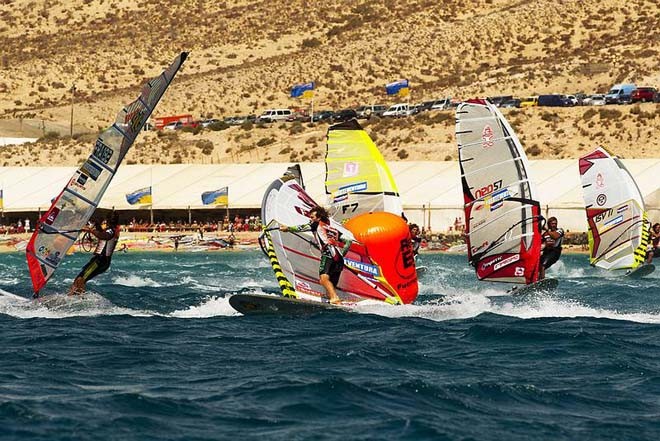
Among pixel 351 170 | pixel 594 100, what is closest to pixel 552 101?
pixel 594 100

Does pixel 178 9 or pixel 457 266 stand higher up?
pixel 178 9

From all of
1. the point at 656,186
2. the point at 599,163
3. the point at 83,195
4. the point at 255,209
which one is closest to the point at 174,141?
the point at 255,209

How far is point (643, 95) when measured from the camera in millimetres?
74188

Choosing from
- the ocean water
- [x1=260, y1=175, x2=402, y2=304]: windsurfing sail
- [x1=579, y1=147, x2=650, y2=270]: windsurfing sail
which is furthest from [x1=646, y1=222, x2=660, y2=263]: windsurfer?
[x1=260, y1=175, x2=402, y2=304]: windsurfing sail

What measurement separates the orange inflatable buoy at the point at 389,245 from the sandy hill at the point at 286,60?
49.9m

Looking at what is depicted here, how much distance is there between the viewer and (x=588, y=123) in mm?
70000

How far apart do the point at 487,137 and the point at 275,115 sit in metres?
59.8

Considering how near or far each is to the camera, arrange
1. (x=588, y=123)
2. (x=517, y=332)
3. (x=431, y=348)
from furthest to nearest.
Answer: (x=588, y=123), (x=517, y=332), (x=431, y=348)

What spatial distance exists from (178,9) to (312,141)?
45.1 m

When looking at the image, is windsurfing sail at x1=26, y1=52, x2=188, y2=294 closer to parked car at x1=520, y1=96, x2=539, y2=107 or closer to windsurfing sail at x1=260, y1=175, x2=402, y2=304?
windsurfing sail at x1=260, y1=175, x2=402, y2=304

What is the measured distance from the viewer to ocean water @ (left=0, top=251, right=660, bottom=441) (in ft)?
42.1

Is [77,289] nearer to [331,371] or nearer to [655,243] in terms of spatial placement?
[331,371]

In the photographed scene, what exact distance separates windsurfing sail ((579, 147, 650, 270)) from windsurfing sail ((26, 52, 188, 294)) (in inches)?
678

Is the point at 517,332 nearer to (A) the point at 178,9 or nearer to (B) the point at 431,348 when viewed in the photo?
(B) the point at 431,348
